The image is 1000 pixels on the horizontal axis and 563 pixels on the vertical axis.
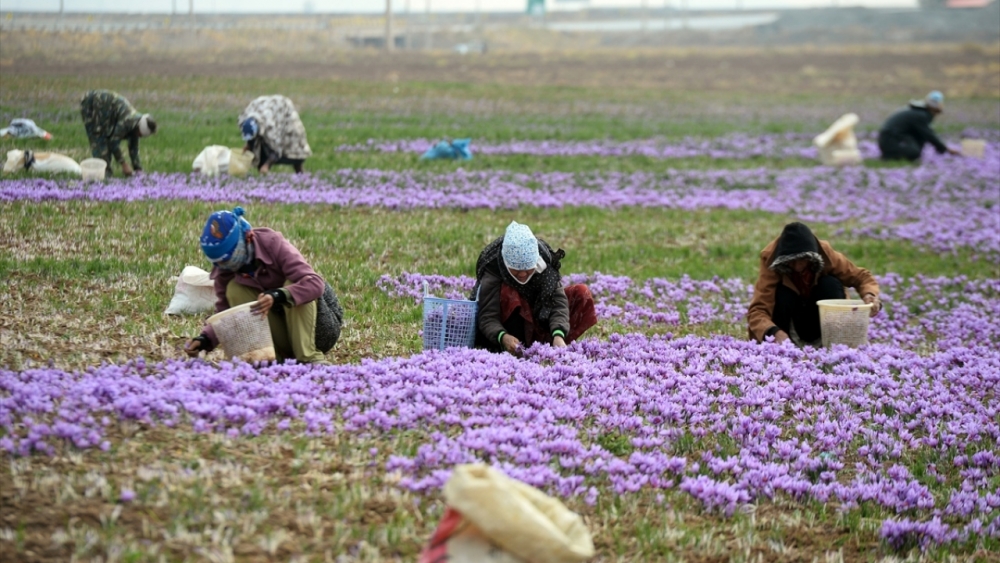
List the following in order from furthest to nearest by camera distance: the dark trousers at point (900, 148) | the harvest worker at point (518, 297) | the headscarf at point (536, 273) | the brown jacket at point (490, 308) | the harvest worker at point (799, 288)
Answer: the dark trousers at point (900, 148) < the harvest worker at point (799, 288) < the headscarf at point (536, 273) < the brown jacket at point (490, 308) < the harvest worker at point (518, 297)

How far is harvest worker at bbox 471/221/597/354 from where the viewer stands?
869cm

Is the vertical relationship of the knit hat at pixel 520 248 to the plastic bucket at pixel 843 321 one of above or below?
above

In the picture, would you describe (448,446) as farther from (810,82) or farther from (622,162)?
(810,82)

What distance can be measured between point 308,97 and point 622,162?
38.5ft

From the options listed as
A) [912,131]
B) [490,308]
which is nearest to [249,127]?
[490,308]

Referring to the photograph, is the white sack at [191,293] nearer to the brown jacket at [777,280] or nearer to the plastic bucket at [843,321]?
the brown jacket at [777,280]

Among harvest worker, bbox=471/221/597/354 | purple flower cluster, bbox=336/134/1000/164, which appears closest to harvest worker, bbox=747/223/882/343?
harvest worker, bbox=471/221/597/354

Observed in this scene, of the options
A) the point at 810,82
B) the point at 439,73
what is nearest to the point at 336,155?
the point at 439,73

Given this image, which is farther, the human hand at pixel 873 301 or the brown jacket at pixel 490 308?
the human hand at pixel 873 301

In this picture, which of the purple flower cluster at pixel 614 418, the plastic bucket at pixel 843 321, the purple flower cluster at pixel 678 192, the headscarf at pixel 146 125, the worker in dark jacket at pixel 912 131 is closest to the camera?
the purple flower cluster at pixel 614 418

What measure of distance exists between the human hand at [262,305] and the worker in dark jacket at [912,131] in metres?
21.3

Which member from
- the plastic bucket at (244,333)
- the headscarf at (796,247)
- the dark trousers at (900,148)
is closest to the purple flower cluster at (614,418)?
the plastic bucket at (244,333)

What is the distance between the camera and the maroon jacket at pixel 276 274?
25.8 ft

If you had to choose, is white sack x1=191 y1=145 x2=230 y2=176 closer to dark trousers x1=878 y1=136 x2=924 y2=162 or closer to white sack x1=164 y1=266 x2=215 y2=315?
white sack x1=164 y1=266 x2=215 y2=315
